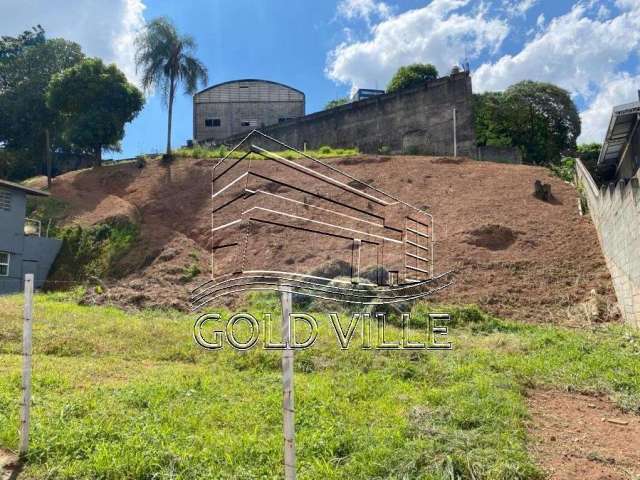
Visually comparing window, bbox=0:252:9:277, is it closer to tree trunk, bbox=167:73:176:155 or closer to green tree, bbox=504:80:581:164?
tree trunk, bbox=167:73:176:155

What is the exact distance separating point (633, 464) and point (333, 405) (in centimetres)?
235

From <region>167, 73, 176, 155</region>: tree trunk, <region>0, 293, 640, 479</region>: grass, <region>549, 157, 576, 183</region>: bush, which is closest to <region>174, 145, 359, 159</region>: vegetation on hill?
<region>167, 73, 176, 155</region>: tree trunk

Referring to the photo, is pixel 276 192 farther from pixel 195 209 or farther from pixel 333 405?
pixel 333 405

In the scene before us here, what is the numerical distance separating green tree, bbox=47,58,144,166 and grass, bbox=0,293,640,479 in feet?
51.6

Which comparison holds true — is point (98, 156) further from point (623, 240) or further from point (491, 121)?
point (623, 240)

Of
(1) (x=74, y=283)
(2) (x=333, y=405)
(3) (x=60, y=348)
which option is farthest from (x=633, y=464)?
(1) (x=74, y=283)

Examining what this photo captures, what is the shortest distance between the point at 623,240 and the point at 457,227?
5.33 meters

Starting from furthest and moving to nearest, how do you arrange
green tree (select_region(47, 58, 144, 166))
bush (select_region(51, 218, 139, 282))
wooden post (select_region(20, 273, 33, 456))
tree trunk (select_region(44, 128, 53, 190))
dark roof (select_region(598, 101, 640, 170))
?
green tree (select_region(47, 58, 144, 166)) → tree trunk (select_region(44, 128, 53, 190)) → bush (select_region(51, 218, 139, 282)) → dark roof (select_region(598, 101, 640, 170)) → wooden post (select_region(20, 273, 33, 456))

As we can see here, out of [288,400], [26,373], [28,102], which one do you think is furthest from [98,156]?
[288,400]

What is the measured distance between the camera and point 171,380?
5.41 metres

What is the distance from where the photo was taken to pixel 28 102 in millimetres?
25453

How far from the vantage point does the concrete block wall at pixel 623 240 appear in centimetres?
763

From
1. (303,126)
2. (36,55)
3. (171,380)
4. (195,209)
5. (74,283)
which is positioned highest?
(36,55)

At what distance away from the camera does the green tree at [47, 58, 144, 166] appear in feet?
71.6
